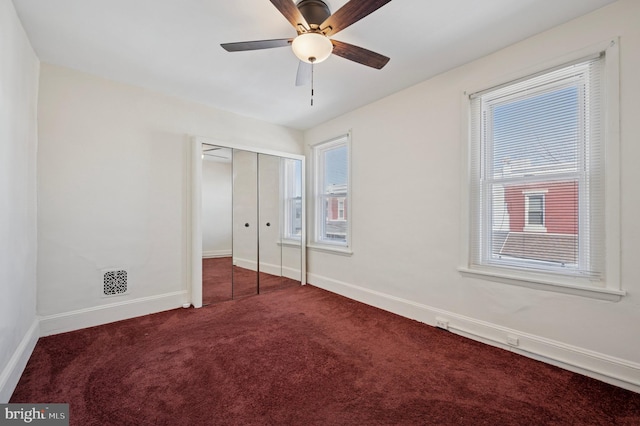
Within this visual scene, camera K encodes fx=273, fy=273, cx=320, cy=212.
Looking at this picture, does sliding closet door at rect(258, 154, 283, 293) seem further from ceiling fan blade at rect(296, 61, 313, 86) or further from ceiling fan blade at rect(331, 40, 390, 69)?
ceiling fan blade at rect(331, 40, 390, 69)

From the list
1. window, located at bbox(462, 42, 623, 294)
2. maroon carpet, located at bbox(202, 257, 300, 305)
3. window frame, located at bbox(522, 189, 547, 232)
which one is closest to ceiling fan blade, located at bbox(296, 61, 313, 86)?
window, located at bbox(462, 42, 623, 294)

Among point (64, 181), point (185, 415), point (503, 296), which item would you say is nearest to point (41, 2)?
point (64, 181)

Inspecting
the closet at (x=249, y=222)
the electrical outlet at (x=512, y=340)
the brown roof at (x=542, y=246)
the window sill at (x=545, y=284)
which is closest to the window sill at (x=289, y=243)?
→ the closet at (x=249, y=222)

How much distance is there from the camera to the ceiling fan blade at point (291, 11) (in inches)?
58.5

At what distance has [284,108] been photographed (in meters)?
3.65

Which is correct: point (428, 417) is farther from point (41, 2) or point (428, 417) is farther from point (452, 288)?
point (41, 2)

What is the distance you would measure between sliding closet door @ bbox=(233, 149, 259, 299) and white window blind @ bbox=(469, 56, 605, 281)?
2.68 m

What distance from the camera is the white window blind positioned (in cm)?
195

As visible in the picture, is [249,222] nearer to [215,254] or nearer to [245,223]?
[245,223]

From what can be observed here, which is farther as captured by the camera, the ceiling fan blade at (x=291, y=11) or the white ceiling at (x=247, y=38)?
the white ceiling at (x=247, y=38)

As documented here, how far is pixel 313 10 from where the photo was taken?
5.81 feet

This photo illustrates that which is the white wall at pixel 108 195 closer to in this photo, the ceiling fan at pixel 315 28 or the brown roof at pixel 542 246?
the ceiling fan at pixel 315 28

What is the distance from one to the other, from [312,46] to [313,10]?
0.24 metres

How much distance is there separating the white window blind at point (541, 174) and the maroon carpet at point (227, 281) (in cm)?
270
